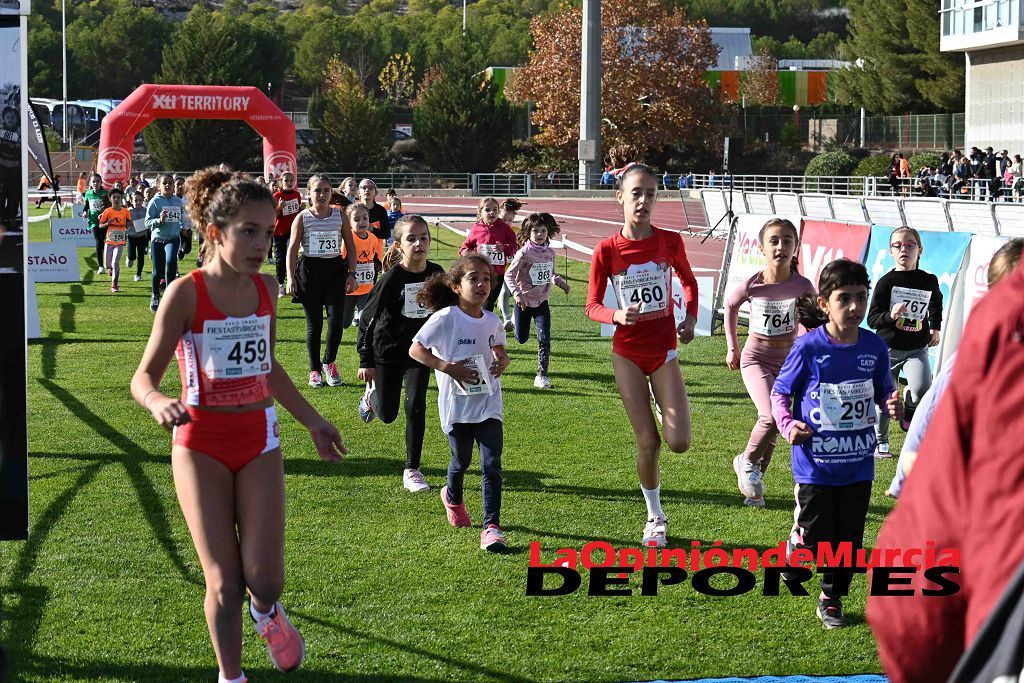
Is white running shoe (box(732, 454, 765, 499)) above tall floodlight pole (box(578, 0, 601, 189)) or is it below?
below

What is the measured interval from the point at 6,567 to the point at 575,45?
65.9 m

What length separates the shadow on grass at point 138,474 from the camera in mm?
7363

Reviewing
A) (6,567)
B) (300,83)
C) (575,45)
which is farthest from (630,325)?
(300,83)

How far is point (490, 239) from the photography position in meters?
14.9

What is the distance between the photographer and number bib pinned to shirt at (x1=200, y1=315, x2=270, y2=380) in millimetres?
4840

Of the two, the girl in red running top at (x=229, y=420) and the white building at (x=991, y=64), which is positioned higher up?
the white building at (x=991, y=64)

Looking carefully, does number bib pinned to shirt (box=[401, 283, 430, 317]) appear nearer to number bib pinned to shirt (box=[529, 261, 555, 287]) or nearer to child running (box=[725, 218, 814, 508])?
child running (box=[725, 218, 814, 508])

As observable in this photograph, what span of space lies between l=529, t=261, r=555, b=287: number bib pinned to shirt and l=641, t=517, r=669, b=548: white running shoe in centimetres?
627

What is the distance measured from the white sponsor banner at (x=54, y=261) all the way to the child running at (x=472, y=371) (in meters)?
13.4

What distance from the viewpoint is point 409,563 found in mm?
7246

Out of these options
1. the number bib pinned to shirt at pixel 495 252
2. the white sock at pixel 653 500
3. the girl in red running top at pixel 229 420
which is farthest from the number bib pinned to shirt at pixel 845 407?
the number bib pinned to shirt at pixel 495 252

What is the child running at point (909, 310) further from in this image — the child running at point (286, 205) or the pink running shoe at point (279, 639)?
the child running at point (286, 205)

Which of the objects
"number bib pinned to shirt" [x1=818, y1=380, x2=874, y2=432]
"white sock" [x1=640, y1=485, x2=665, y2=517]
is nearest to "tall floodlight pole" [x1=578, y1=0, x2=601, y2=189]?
"white sock" [x1=640, y1=485, x2=665, y2=517]

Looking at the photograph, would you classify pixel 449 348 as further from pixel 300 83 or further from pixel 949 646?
pixel 300 83
